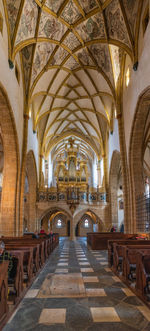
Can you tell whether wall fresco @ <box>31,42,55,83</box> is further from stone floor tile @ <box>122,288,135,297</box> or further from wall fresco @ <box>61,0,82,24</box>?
stone floor tile @ <box>122,288,135,297</box>

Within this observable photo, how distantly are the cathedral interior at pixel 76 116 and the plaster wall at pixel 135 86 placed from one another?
5cm

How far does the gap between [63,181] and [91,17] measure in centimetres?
→ 1614

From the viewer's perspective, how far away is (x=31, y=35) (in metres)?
13.4

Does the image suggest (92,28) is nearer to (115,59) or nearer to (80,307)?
(115,59)

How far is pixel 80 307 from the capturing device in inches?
173

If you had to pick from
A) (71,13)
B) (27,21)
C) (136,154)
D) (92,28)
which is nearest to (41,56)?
(27,21)

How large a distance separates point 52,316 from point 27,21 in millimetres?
13661

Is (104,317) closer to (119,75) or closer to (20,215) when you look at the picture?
(20,215)

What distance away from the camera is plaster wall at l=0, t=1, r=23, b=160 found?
36.5ft

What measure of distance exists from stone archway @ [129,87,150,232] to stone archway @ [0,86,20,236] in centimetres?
692

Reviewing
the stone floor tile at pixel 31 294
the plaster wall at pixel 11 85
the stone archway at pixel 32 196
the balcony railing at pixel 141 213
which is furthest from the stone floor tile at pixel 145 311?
the stone archway at pixel 32 196

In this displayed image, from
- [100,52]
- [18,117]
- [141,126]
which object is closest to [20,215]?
[18,117]

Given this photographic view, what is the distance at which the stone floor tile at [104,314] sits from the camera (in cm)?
387

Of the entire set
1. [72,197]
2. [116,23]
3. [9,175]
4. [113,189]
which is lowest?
[72,197]
